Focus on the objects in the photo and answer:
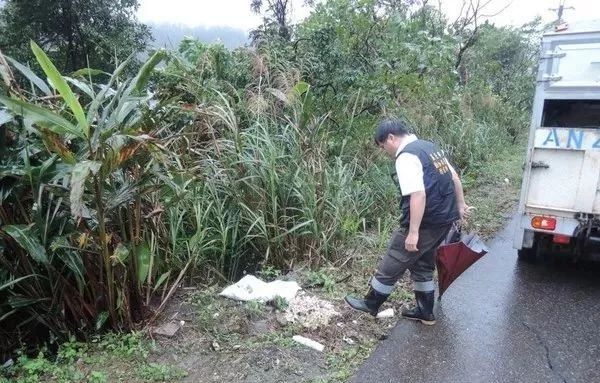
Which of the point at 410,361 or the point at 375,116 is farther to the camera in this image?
the point at 375,116

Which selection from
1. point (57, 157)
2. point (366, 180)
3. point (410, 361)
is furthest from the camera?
→ point (366, 180)

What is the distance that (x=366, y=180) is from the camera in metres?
6.00

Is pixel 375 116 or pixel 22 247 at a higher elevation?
pixel 375 116

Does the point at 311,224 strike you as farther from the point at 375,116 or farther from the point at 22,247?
the point at 375,116

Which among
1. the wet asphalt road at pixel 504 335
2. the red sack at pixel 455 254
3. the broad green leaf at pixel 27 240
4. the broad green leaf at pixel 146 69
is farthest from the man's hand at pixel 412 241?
the broad green leaf at pixel 27 240

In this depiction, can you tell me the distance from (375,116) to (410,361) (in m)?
4.24

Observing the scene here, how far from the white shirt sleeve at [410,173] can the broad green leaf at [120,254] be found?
1.87 m

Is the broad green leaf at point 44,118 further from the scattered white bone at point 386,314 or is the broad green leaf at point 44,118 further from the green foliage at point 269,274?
the scattered white bone at point 386,314

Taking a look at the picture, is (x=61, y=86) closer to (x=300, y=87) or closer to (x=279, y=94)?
(x=279, y=94)

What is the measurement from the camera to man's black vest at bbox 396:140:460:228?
3.32m

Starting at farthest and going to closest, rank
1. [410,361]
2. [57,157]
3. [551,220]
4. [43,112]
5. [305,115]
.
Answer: [305,115] → [551,220] → [410,361] → [57,157] → [43,112]

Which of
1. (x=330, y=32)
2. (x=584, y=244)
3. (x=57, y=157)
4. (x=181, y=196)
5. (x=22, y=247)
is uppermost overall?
(x=330, y=32)

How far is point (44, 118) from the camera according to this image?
260 cm

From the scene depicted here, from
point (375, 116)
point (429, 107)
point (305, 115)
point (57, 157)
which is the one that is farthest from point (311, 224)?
point (429, 107)
